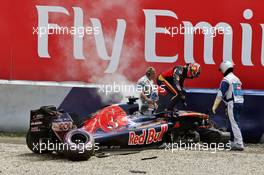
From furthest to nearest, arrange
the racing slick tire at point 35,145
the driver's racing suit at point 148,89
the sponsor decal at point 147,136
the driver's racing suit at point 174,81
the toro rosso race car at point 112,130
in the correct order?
1. the driver's racing suit at point 148,89
2. the driver's racing suit at point 174,81
3. the sponsor decal at point 147,136
4. the racing slick tire at point 35,145
5. the toro rosso race car at point 112,130

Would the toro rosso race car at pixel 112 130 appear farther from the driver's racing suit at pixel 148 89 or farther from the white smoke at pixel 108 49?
the white smoke at pixel 108 49

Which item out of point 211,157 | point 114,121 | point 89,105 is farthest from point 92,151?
point 89,105

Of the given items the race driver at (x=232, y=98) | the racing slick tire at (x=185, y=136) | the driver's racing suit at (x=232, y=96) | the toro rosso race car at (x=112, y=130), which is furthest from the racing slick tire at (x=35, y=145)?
the driver's racing suit at (x=232, y=96)

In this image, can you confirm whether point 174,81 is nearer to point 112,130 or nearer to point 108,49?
point 108,49

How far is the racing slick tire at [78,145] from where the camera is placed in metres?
8.86

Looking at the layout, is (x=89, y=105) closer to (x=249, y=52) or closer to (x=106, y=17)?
(x=106, y=17)

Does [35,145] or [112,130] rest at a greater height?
[112,130]

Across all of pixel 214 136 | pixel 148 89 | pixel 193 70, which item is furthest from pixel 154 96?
pixel 214 136

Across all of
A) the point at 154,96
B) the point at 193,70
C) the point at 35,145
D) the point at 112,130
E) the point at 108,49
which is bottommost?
the point at 35,145

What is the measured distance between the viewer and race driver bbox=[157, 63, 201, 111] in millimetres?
11294

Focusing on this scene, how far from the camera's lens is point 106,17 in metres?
12.0

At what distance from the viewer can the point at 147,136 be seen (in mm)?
9906

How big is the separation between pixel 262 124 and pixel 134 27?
11.2 ft

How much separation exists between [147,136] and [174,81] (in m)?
1.82
